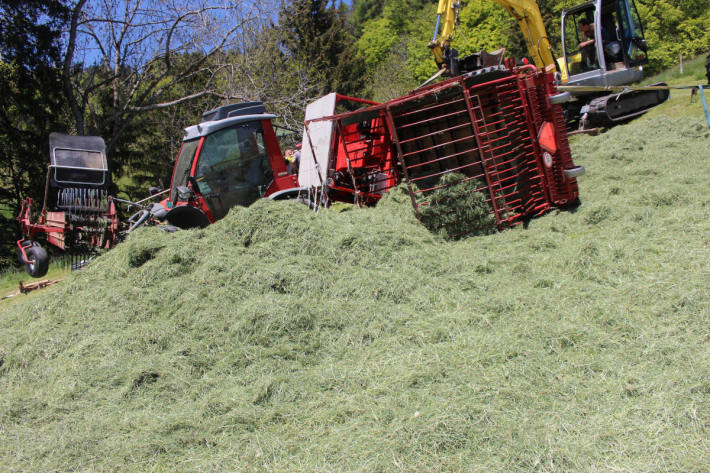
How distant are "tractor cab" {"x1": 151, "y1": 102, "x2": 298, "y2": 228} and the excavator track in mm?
7619

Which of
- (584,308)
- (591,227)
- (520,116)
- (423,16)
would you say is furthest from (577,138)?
(423,16)

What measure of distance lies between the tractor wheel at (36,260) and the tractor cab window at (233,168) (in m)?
2.59

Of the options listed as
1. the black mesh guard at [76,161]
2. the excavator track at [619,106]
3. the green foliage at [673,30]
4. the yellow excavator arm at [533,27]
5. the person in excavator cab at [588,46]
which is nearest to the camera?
the black mesh guard at [76,161]

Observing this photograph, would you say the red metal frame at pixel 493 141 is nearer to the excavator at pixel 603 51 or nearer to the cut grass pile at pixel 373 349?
the cut grass pile at pixel 373 349

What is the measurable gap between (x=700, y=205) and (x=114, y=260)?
601 centimetres

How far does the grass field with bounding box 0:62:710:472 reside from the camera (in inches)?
94.9

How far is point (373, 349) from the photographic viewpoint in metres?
3.40

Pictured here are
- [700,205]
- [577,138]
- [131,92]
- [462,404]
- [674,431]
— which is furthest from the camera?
[131,92]

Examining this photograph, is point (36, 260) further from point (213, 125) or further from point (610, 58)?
point (610, 58)

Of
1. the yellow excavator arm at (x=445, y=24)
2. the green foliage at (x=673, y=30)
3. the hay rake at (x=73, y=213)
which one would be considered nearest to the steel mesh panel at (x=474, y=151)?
the yellow excavator arm at (x=445, y=24)

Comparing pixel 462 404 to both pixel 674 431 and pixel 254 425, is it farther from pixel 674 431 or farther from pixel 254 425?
pixel 254 425

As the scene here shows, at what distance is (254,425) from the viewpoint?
2.78 m

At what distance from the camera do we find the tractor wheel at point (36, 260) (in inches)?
280

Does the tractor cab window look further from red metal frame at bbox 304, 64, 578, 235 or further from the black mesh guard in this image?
the black mesh guard
